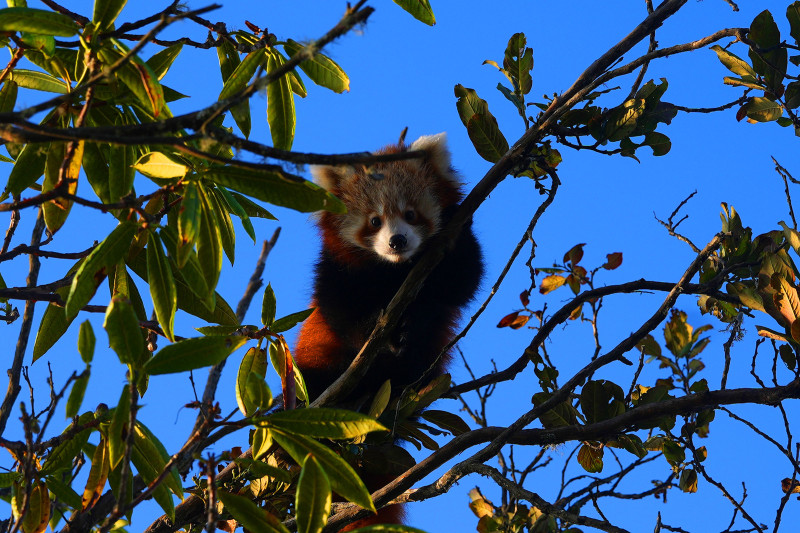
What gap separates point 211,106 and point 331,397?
1.87 m

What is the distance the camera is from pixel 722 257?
2.91 meters

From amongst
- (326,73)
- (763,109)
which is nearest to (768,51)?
(763,109)

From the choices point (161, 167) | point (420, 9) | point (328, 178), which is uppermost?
point (328, 178)

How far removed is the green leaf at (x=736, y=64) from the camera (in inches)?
118

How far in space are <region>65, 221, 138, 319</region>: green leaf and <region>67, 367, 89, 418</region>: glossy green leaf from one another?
148 mm

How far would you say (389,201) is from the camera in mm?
4711

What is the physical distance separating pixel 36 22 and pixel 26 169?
494 mm

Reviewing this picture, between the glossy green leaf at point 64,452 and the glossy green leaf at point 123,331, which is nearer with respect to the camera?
the glossy green leaf at point 123,331

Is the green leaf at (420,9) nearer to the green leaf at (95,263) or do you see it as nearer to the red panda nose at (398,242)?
the green leaf at (95,263)

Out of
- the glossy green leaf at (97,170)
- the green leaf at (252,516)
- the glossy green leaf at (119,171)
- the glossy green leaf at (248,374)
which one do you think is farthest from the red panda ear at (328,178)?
the green leaf at (252,516)

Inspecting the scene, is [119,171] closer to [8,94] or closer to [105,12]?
[105,12]

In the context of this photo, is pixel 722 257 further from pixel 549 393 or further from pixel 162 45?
pixel 162 45

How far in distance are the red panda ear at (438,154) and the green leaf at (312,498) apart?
3.35 metres

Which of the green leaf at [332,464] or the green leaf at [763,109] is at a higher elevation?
the green leaf at [763,109]
